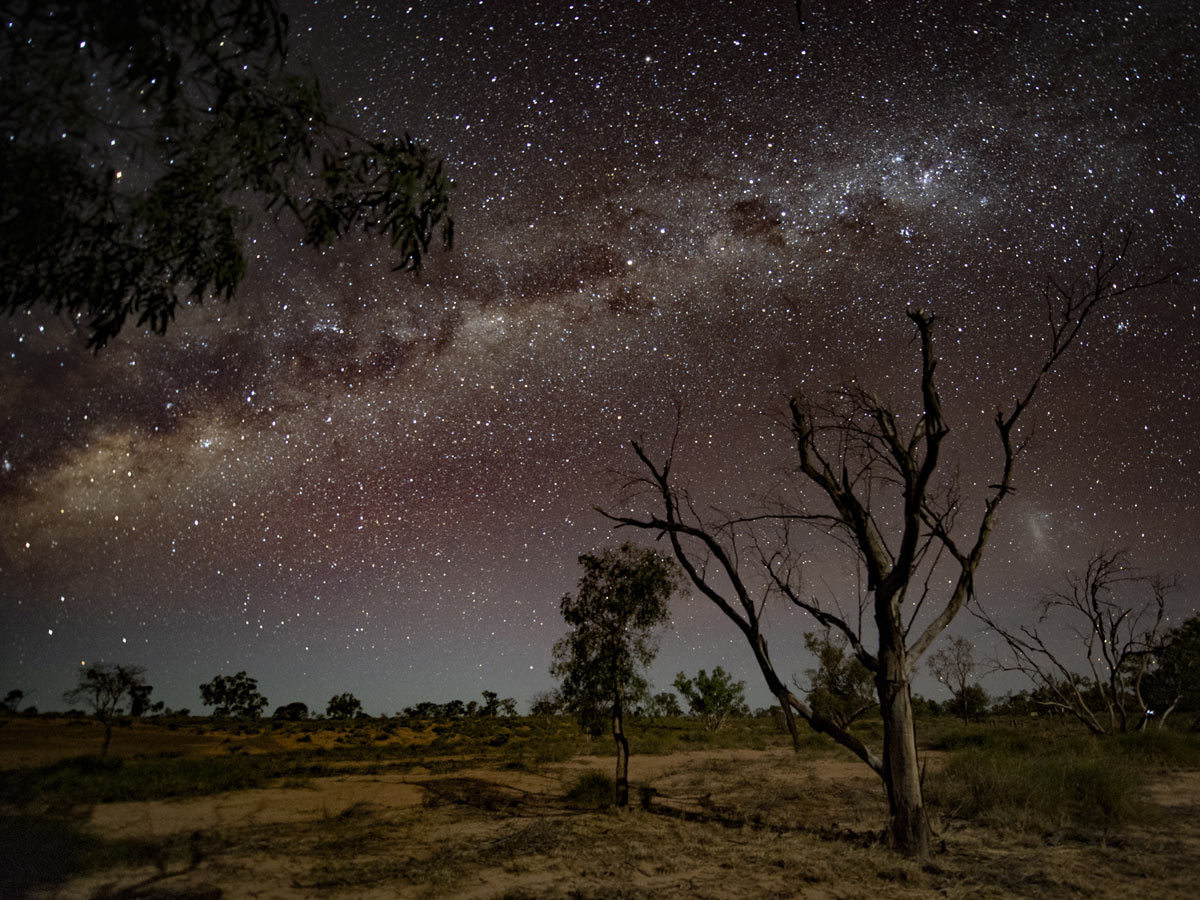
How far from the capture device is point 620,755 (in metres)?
15.1

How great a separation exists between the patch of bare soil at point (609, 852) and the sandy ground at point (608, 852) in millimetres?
36

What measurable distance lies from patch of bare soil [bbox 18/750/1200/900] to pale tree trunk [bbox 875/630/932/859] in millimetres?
357

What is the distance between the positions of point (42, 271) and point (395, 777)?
935 inches

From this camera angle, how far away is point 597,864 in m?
9.59

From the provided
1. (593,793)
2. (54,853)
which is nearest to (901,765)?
(593,793)

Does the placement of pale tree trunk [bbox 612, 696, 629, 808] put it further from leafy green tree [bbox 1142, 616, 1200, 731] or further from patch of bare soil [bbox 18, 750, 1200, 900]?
leafy green tree [bbox 1142, 616, 1200, 731]

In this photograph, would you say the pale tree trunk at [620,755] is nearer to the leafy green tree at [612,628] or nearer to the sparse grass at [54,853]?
the leafy green tree at [612,628]

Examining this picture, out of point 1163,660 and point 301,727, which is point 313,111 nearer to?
point 1163,660

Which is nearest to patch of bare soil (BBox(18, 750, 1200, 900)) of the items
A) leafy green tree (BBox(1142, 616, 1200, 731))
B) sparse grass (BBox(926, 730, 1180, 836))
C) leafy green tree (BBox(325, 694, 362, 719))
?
sparse grass (BBox(926, 730, 1180, 836))

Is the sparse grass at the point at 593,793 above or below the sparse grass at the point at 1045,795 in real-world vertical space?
below

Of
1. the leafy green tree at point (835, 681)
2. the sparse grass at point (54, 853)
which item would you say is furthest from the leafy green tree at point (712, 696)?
the sparse grass at point (54, 853)

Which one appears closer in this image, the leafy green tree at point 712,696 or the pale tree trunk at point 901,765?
the pale tree trunk at point 901,765

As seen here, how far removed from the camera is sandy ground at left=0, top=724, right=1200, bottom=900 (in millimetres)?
8078

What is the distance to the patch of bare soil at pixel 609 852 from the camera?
26.5 feet
